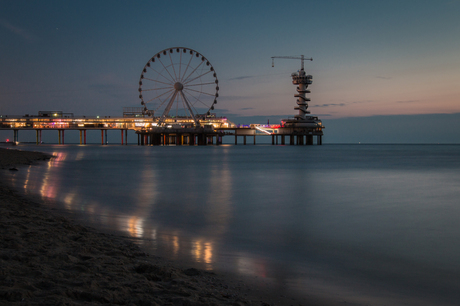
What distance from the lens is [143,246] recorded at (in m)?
5.85

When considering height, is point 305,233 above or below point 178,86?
below

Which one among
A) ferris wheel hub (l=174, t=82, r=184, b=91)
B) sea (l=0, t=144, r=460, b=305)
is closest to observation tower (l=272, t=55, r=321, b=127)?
ferris wheel hub (l=174, t=82, r=184, b=91)

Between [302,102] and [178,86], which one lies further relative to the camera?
[302,102]

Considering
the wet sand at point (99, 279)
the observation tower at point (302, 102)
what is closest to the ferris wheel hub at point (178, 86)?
the observation tower at point (302, 102)

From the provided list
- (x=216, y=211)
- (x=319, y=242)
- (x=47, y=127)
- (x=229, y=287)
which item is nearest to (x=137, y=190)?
(x=216, y=211)

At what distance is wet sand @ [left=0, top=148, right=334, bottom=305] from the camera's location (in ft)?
10.5

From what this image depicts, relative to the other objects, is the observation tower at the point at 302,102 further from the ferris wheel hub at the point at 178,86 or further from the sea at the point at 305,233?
the sea at the point at 305,233

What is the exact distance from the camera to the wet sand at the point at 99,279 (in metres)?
A: 3.19

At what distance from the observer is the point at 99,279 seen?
3643 mm

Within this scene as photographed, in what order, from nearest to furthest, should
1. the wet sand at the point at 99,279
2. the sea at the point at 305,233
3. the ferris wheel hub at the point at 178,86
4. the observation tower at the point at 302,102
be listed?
the wet sand at the point at 99,279 → the sea at the point at 305,233 → the ferris wheel hub at the point at 178,86 → the observation tower at the point at 302,102

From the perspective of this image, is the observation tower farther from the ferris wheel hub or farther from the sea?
the sea

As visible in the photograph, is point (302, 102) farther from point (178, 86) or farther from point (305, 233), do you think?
point (305, 233)

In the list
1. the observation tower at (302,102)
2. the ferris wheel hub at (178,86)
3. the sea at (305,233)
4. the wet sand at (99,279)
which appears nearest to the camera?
the wet sand at (99,279)

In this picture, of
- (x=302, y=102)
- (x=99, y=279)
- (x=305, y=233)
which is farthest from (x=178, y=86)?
(x=99, y=279)
